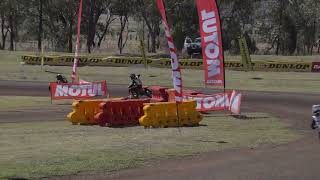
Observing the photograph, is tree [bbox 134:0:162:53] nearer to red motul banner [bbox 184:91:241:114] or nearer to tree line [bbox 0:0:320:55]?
tree line [bbox 0:0:320:55]

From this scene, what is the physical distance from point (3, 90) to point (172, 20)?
121 ft

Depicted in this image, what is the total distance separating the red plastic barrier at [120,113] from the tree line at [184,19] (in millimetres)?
48940

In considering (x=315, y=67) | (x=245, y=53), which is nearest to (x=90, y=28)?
(x=315, y=67)

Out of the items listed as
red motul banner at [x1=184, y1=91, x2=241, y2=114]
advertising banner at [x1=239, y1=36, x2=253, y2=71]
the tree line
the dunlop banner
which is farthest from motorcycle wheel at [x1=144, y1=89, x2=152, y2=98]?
the tree line

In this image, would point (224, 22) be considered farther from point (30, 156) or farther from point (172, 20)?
point (30, 156)

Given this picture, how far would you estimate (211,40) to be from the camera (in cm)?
2227

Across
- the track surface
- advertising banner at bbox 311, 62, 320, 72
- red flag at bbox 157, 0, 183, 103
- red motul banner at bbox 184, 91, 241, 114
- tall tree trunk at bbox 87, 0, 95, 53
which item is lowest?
the track surface

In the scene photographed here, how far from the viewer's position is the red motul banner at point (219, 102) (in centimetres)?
2385

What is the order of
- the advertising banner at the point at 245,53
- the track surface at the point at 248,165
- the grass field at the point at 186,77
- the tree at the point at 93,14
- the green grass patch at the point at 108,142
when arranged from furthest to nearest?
the tree at the point at 93,14
the advertising banner at the point at 245,53
the grass field at the point at 186,77
the green grass patch at the point at 108,142
the track surface at the point at 248,165

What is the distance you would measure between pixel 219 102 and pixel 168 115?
4.09 meters

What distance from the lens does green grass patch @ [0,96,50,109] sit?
94.6ft

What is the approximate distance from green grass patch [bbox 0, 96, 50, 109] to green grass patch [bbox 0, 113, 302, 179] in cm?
676

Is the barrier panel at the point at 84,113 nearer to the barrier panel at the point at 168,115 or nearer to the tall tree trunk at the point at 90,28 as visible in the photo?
the barrier panel at the point at 168,115

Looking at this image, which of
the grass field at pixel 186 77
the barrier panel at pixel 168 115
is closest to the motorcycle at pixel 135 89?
the barrier panel at pixel 168 115
